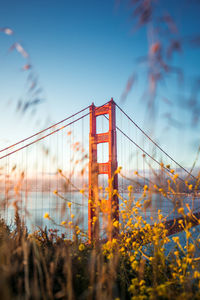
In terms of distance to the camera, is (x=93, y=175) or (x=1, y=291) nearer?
(x=1, y=291)

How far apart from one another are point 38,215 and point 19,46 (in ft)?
3.04

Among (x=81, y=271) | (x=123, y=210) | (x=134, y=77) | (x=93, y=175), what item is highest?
(x=134, y=77)

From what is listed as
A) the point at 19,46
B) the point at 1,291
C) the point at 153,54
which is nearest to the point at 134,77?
the point at 153,54

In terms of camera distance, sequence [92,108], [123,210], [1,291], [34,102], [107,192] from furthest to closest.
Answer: [92,108]
[123,210]
[107,192]
[34,102]
[1,291]

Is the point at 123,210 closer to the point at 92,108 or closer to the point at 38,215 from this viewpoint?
the point at 38,215

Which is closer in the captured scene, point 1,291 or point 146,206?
point 1,291

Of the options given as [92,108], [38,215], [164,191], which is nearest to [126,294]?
[164,191]

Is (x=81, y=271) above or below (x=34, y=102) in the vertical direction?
below

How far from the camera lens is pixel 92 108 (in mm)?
5520

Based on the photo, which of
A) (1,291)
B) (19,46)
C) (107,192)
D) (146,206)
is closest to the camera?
(1,291)

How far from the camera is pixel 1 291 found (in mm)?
829

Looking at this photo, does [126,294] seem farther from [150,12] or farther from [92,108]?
[92,108]

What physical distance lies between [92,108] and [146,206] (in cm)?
421

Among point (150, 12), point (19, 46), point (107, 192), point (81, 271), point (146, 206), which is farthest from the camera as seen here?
point (107, 192)
